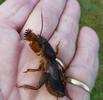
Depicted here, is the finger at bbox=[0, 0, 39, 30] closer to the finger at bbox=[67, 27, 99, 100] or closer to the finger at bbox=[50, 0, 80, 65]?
the finger at bbox=[50, 0, 80, 65]

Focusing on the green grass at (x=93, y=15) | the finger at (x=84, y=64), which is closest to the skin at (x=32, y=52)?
the finger at (x=84, y=64)

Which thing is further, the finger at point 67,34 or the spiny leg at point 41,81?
the finger at point 67,34

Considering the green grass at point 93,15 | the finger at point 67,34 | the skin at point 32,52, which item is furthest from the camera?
the green grass at point 93,15

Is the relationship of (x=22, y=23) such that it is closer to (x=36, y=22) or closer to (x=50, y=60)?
(x=36, y=22)

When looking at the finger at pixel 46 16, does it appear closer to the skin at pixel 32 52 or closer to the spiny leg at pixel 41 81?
the skin at pixel 32 52

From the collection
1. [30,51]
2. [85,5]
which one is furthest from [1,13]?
[85,5]

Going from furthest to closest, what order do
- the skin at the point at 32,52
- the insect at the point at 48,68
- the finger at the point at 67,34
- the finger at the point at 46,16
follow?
the finger at the point at 46,16 < the finger at the point at 67,34 < the skin at the point at 32,52 < the insect at the point at 48,68

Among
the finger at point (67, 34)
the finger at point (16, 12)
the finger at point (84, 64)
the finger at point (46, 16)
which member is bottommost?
the finger at point (84, 64)
